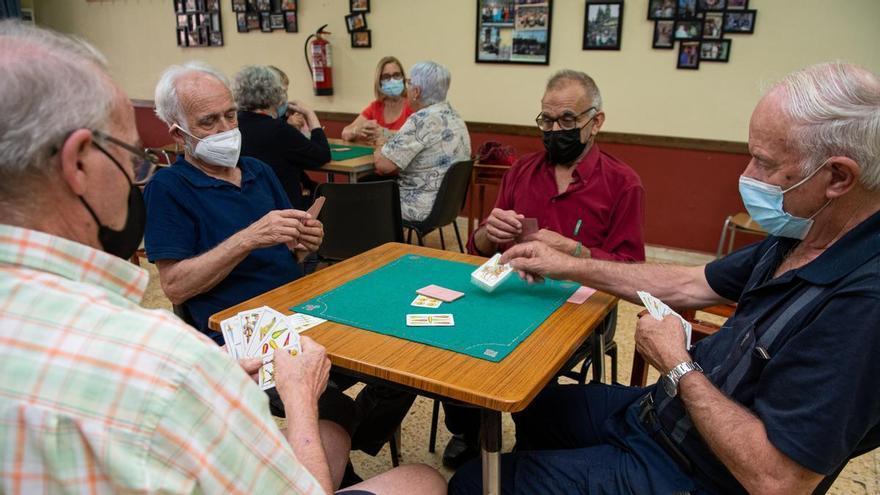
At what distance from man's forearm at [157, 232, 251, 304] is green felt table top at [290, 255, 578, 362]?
29 centimetres

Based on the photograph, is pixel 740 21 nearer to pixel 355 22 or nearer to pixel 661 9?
pixel 661 9

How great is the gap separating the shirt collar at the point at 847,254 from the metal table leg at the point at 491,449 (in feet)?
2.24

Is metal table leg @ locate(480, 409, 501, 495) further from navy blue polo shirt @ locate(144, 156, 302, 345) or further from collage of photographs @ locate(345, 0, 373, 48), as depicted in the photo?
collage of photographs @ locate(345, 0, 373, 48)

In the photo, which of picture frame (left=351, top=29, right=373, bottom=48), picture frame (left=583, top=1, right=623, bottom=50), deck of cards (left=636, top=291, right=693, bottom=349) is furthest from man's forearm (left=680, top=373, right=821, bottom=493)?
picture frame (left=351, top=29, right=373, bottom=48)

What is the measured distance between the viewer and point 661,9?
13.5ft

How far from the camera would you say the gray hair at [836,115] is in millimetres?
1084

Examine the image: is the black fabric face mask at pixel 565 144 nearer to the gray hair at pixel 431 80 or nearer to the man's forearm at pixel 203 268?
the man's forearm at pixel 203 268

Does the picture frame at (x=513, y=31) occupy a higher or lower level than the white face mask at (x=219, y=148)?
higher

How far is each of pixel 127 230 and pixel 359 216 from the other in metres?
2.27

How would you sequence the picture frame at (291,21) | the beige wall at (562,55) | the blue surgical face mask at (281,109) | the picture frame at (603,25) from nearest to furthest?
the blue surgical face mask at (281,109)
the beige wall at (562,55)
the picture frame at (603,25)
the picture frame at (291,21)

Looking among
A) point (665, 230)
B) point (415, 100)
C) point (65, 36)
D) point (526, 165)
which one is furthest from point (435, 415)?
point (665, 230)

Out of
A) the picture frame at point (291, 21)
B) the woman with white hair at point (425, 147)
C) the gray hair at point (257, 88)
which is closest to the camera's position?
the gray hair at point (257, 88)

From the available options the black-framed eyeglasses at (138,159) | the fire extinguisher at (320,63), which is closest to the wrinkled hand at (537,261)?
the black-framed eyeglasses at (138,159)

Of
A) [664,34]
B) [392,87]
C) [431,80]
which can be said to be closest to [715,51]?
[664,34]
